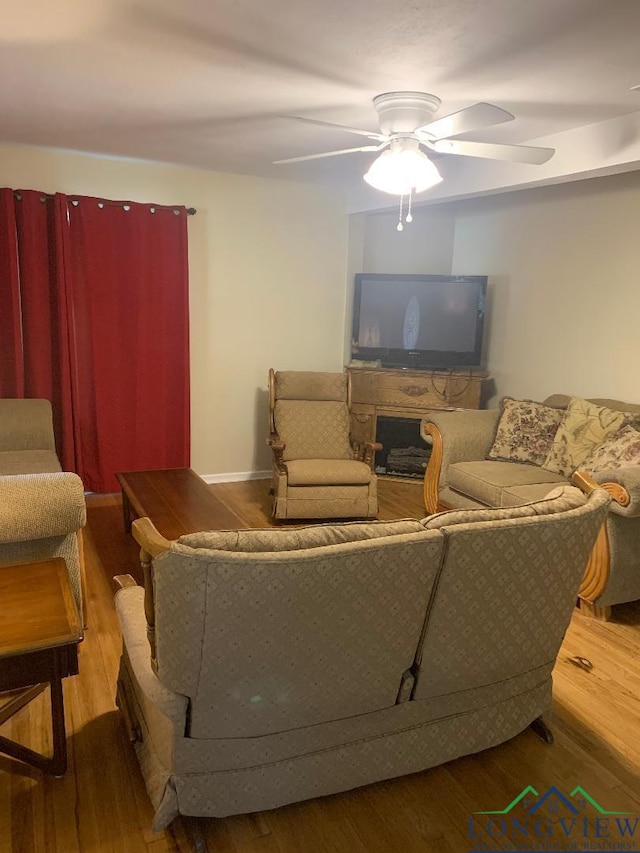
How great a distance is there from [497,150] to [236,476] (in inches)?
129

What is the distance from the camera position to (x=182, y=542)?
1472 millimetres

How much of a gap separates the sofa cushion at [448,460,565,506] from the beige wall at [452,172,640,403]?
0.82 meters

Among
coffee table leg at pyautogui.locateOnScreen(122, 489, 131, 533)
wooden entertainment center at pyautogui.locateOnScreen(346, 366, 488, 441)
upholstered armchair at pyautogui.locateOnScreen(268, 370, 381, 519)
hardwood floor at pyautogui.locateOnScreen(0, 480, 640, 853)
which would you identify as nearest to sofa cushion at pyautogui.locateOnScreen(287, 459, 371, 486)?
upholstered armchair at pyautogui.locateOnScreen(268, 370, 381, 519)


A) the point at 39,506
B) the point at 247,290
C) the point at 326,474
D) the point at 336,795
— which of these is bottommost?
the point at 336,795

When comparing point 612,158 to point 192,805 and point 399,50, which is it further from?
point 192,805

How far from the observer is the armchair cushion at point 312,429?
14.7 feet

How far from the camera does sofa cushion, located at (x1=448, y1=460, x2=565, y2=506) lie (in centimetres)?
359

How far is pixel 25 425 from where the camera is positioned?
392 centimetres

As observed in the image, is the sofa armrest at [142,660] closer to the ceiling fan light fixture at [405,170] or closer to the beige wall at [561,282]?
the ceiling fan light fixture at [405,170]

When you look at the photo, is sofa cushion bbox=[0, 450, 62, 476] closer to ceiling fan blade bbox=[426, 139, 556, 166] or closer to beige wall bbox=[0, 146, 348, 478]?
beige wall bbox=[0, 146, 348, 478]

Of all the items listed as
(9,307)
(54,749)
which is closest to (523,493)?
(54,749)

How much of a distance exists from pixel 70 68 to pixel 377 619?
8.09ft

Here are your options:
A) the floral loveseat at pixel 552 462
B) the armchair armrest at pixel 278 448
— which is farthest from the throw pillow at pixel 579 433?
the armchair armrest at pixel 278 448

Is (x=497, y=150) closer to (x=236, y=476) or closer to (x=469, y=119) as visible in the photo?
(x=469, y=119)
